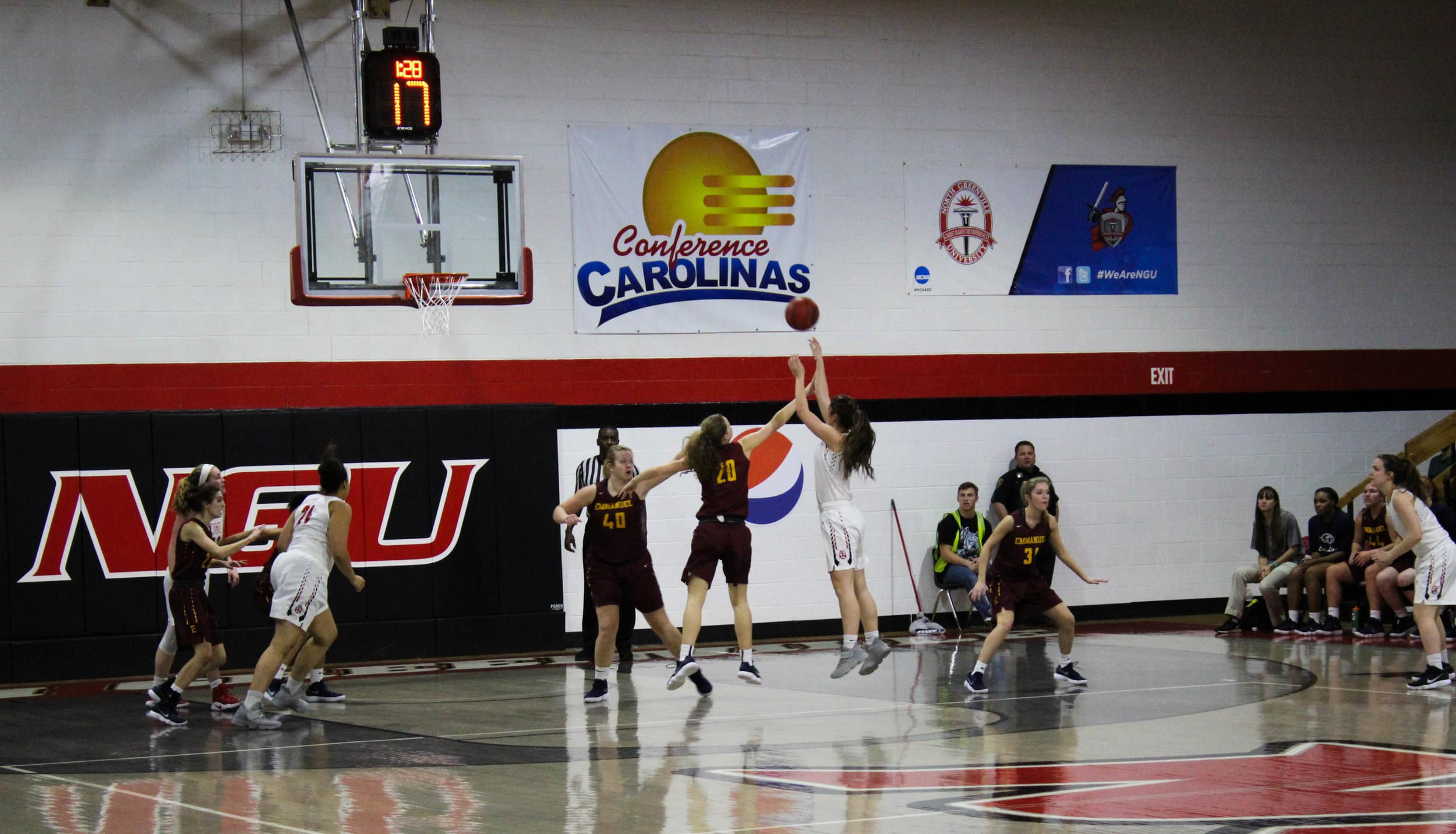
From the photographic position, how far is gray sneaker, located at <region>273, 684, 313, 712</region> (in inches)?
410

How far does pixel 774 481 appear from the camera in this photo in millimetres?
15414

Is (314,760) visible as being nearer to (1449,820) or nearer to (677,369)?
(1449,820)

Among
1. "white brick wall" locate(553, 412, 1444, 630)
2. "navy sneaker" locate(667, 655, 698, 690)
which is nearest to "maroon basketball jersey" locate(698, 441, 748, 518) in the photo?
"navy sneaker" locate(667, 655, 698, 690)

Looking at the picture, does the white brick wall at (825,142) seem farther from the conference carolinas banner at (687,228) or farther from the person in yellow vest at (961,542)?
the person in yellow vest at (961,542)

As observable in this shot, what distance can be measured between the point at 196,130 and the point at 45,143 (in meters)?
1.28

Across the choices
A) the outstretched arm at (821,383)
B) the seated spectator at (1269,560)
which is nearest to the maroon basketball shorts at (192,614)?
the outstretched arm at (821,383)

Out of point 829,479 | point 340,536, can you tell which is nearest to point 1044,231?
point 829,479

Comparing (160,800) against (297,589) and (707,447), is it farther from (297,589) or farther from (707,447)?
(707,447)

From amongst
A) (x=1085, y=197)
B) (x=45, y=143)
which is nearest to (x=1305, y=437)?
(x=1085, y=197)

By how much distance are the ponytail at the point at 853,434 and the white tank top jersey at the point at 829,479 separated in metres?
0.17

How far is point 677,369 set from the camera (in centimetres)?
1515

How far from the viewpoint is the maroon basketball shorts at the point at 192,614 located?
10.3 meters

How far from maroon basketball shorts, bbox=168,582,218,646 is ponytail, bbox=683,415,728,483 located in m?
3.42

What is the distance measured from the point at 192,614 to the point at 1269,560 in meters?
10.1
